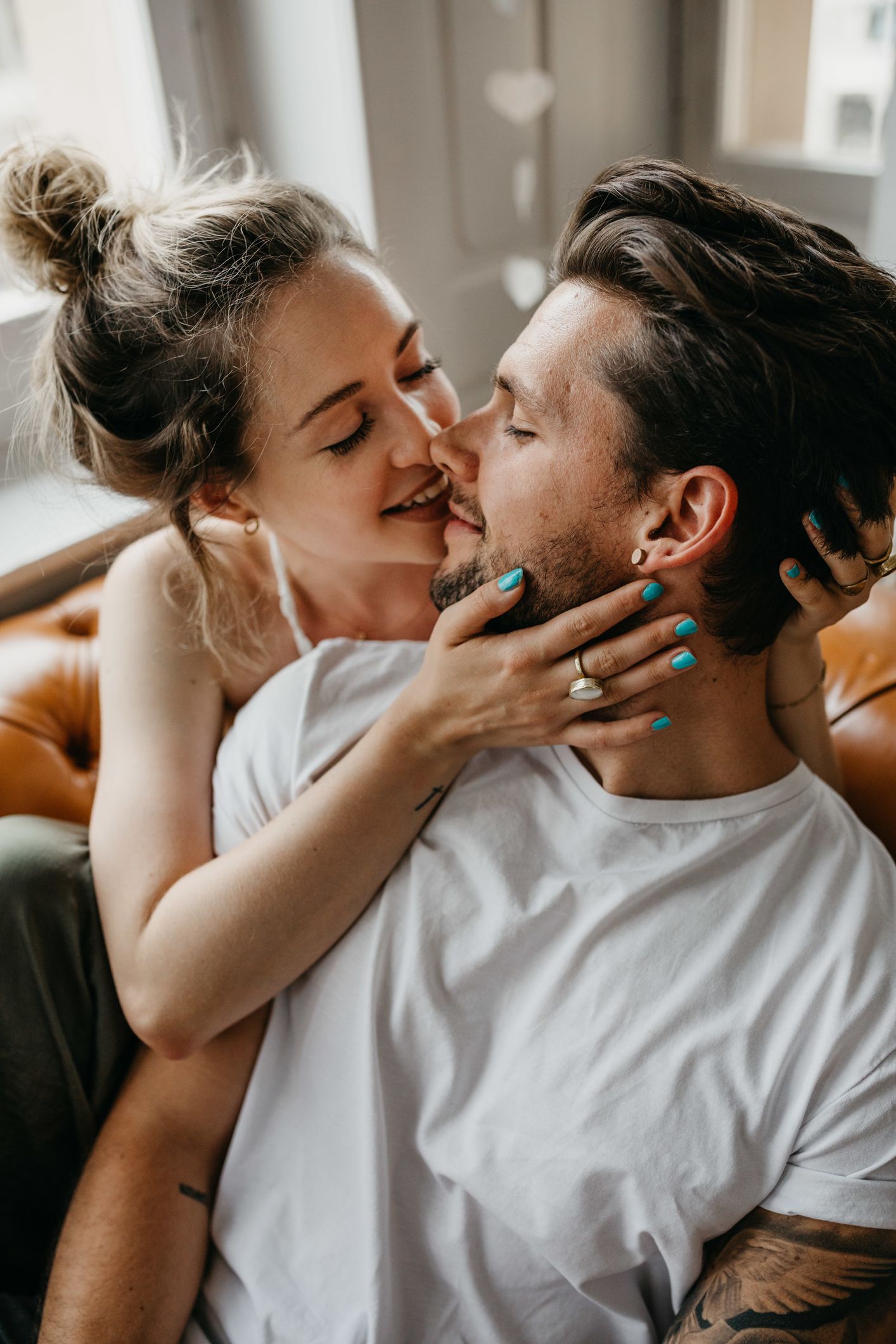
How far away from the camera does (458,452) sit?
1.22 metres

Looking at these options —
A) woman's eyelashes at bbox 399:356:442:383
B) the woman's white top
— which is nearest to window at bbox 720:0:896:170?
woman's eyelashes at bbox 399:356:442:383

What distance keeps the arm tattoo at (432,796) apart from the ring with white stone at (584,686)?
0.19 meters

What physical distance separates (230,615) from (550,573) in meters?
0.48

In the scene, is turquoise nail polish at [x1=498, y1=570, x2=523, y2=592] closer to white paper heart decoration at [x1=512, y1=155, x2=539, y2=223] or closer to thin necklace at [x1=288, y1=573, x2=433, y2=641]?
thin necklace at [x1=288, y1=573, x2=433, y2=641]

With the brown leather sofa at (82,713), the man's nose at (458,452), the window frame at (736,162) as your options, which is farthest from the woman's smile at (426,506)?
the window frame at (736,162)

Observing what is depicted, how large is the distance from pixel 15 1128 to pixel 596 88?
233cm

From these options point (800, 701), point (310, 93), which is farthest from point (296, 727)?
point (310, 93)

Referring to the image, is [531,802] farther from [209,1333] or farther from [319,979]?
[209,1333]

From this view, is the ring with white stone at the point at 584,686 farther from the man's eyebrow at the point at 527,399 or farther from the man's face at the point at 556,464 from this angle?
the man's eyebrow at the point at 527,399

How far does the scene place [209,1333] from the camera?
119 cm

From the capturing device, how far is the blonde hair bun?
132cm

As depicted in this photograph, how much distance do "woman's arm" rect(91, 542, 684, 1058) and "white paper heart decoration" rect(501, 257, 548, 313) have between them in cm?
155

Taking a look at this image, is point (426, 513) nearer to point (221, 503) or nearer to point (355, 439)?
point (355, 439)

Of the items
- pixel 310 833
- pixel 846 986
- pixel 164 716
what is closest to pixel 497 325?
pixel 164 716
